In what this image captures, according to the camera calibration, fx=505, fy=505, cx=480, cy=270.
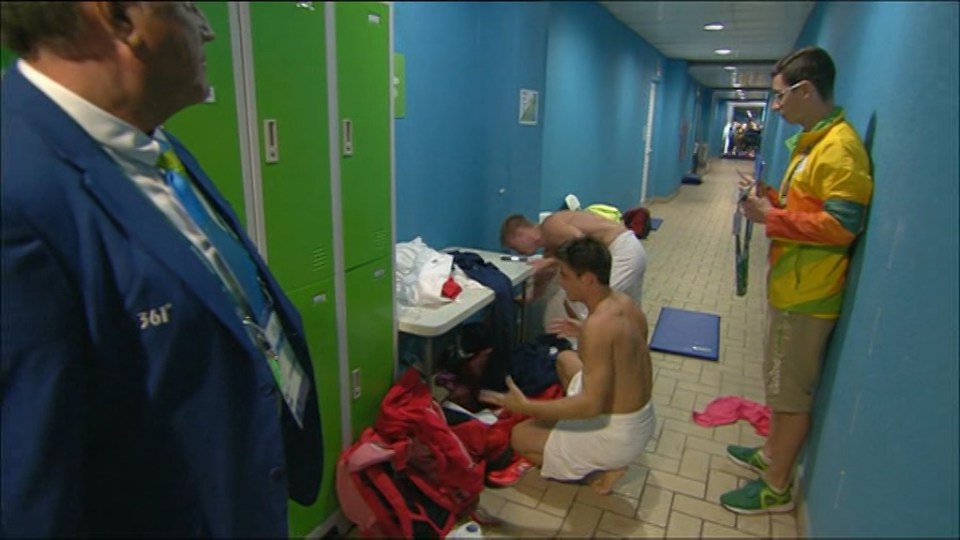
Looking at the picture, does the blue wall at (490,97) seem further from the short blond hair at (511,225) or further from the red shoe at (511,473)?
the red shoe at (511,473)

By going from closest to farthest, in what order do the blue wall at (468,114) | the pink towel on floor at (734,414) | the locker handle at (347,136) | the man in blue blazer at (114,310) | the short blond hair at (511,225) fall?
the man in blue blazer at (114,310) < the blue wall at (468,114) < the locker handle at (347,136) < the short blond hair at (511,225) < the pink towel on floor at (734,414)

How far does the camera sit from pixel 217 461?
369 mm

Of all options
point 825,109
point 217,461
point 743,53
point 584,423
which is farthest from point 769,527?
point 217,461

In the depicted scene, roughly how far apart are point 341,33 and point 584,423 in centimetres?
124

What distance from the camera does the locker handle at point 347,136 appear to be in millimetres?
525

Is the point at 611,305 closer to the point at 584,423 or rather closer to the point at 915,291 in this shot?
the point at 584,423

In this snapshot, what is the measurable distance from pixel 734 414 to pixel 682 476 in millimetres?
462

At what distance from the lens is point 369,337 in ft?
3.23

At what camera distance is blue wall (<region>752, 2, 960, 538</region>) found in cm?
59

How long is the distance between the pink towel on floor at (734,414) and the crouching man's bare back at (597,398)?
507mm

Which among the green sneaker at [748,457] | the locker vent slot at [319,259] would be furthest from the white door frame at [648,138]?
the green sneaker at [748,457]

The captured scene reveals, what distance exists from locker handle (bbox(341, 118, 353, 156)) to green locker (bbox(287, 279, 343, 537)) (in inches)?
7.1

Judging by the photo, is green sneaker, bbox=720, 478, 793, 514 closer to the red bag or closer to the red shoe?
the red shoe

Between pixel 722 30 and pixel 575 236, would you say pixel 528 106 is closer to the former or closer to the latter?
pixel 722 30
